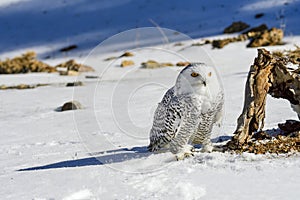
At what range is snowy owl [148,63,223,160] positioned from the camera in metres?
3.65

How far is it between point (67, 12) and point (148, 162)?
17.1 meters

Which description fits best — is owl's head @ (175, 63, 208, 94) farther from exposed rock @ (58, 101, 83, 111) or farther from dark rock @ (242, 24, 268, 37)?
dark rock @ (242, 24, 268, 37)

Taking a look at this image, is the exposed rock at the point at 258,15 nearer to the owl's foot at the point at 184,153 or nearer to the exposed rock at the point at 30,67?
the exposed rock at the point at 30,67

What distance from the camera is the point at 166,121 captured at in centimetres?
385

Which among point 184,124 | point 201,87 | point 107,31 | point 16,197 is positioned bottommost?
point 16,197

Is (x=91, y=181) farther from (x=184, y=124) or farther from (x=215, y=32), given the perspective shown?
(x=215, y=32)

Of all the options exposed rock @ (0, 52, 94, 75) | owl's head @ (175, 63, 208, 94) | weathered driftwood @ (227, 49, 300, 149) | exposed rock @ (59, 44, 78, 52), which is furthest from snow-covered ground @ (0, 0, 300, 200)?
exposed rock @ (59, 44, 78, 52)

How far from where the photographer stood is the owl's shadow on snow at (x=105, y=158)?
4.18m

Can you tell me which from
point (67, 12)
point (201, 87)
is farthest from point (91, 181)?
point (67, 12)

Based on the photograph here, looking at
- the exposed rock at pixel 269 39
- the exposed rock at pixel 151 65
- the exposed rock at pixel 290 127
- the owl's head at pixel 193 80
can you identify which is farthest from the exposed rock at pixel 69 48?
the owl's head at pixel 193 80

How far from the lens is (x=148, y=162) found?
4.00 m

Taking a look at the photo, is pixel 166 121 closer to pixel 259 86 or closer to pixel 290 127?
pixel 259 86

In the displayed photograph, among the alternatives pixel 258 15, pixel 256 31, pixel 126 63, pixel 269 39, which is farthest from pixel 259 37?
pixel 258 15

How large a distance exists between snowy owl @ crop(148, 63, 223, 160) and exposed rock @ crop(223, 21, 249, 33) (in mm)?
9891
